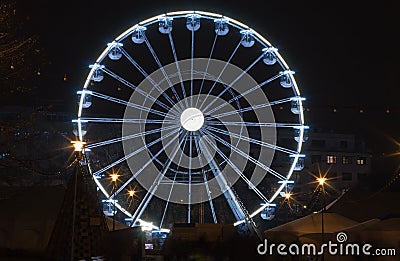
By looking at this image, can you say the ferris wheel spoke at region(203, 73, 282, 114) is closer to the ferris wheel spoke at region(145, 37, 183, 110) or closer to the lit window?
the ferris wheel spoke at region(145, 37, 183, 110)

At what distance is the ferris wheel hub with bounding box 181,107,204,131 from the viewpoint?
25.9 m

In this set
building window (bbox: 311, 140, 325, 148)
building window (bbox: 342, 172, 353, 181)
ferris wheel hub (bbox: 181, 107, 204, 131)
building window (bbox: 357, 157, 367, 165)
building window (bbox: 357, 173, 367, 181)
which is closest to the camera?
ferris wheel hub (bbox: 181, 107, 204, 131)

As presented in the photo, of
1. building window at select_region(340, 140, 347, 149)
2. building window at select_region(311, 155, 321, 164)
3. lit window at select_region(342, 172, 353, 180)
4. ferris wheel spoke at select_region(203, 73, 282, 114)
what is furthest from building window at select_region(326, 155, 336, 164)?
ferris wheel spoke at select_region(203, 73, 282, 114)

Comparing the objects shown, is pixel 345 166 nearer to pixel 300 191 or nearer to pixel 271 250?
pixel 300 191

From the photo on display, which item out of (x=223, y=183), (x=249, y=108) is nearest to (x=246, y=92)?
(x=249, y=108)

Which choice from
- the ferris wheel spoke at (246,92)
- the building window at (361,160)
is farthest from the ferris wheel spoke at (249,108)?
the building window at (361,160)

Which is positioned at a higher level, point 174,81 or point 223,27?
point 223,27

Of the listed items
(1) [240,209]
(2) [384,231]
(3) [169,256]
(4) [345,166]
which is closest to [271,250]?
(3) [169,256]

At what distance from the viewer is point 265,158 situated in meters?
28.6

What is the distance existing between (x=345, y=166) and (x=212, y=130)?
48568 mm

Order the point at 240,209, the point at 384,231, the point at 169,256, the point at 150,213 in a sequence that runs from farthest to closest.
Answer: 1. the point at 150,213
2. the point at 240,209
3. the point at 384,231
4. the point at 169,256

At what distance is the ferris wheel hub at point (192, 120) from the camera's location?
25.9 m

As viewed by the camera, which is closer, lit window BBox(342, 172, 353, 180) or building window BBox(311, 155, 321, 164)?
building window BBox(311, 155, 321, 164)

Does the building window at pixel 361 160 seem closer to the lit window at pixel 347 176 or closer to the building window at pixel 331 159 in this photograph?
the lit window at pixel 347 176
